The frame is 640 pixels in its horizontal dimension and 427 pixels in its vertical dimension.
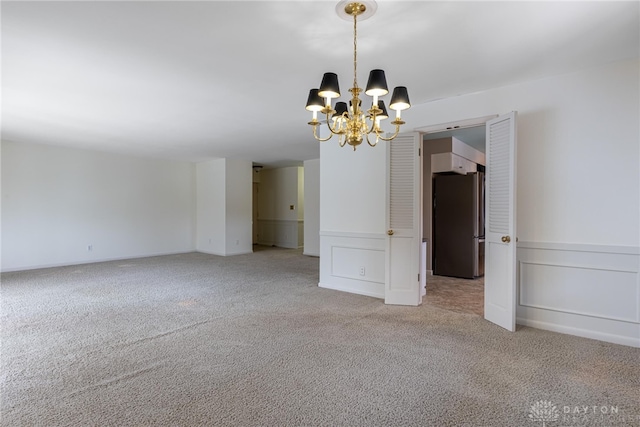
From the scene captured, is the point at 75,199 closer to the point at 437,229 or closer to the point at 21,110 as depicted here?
the point at 21,110

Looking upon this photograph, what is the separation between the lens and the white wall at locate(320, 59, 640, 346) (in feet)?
9.67

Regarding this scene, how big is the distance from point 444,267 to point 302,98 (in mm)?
3916

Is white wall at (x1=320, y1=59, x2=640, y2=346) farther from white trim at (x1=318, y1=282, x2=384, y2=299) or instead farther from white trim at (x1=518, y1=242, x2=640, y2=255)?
white trim at (x1=318, y1=282, x2=384, y2=299)

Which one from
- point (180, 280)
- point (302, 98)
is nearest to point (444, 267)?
point (302, 98)

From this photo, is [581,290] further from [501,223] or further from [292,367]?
[292,367]

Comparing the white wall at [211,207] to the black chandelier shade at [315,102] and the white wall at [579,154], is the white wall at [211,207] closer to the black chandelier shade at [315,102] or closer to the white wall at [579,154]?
the black chandelier shade at [315,102]

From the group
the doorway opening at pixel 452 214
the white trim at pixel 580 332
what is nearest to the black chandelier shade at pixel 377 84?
the white trim at pixel 580 332

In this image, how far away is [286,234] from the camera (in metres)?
10.4

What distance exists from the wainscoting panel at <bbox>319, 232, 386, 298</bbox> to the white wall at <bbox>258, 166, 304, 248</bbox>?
5.02 m

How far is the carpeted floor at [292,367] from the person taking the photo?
6.40ft

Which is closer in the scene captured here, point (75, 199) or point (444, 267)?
point (444, 267)

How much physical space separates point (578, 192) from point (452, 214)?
9.08 ft

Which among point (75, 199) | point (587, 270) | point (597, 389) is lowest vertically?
point (597, 389)

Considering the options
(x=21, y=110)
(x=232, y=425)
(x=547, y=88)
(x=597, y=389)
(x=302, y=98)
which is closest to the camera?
(x=232, y=425)
